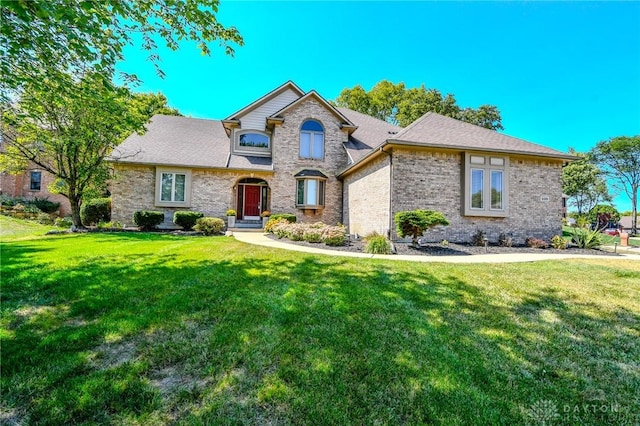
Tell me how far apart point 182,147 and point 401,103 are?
2080 cm

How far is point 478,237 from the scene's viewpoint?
10914 mm

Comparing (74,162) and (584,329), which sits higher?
(74,162)

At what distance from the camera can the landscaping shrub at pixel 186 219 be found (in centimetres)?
1395

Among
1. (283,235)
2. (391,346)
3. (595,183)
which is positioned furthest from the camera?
(595,183)

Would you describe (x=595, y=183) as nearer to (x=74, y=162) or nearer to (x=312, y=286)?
(x=312, y=286)

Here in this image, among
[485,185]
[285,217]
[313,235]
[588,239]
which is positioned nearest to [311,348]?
[313,235]

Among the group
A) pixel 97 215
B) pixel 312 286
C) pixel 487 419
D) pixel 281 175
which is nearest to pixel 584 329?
pixel 487 419

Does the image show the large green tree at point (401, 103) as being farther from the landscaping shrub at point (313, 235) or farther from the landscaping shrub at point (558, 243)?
the landscaping shrub at point (313, 235)

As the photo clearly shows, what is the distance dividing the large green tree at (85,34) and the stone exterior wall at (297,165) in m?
9.95

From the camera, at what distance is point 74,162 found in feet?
41.7

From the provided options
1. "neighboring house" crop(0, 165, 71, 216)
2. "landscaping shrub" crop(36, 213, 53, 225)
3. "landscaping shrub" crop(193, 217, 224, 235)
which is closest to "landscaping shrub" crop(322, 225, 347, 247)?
"landscaping shrub" crop(193, 217, 224, 235)

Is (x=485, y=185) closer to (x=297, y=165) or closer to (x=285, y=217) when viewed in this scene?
(x=285, y=217)

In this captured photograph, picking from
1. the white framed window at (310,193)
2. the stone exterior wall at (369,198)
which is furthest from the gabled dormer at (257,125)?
the stone exterior wall at (369,198)

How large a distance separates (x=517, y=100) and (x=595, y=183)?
22955 mm
